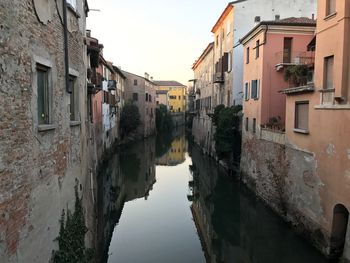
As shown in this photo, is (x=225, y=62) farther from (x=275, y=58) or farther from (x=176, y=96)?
(x=176, y=96)

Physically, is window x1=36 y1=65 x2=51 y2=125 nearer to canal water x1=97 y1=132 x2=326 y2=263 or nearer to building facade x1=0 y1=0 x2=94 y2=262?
building facade x1=0 y1=0 x2=94 y2=262

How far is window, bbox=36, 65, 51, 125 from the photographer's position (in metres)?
5.77

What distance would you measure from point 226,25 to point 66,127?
85.1 ft

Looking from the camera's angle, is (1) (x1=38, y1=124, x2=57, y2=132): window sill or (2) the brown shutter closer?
(1) (x1=38, y1=124, x2=57, y2=132): window sill

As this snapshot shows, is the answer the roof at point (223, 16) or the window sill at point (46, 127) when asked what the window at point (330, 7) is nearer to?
the window sill at point (46, 127)

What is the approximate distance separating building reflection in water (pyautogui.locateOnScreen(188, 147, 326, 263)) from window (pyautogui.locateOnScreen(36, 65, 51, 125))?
8.45 meters

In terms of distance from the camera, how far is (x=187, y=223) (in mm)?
15836

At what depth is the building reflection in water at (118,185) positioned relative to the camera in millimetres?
14111

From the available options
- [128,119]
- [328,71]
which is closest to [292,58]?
[328,71]

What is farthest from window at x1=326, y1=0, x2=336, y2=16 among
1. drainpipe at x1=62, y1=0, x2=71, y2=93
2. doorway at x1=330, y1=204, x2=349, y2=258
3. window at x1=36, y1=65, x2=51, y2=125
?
window at x1=36, y1=65, x2=51, y2=125

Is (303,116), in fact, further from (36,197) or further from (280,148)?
(36,197)

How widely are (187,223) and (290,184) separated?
502cm

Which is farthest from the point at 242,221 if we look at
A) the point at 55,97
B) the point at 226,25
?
the point at 226,25

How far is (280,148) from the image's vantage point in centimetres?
1542
